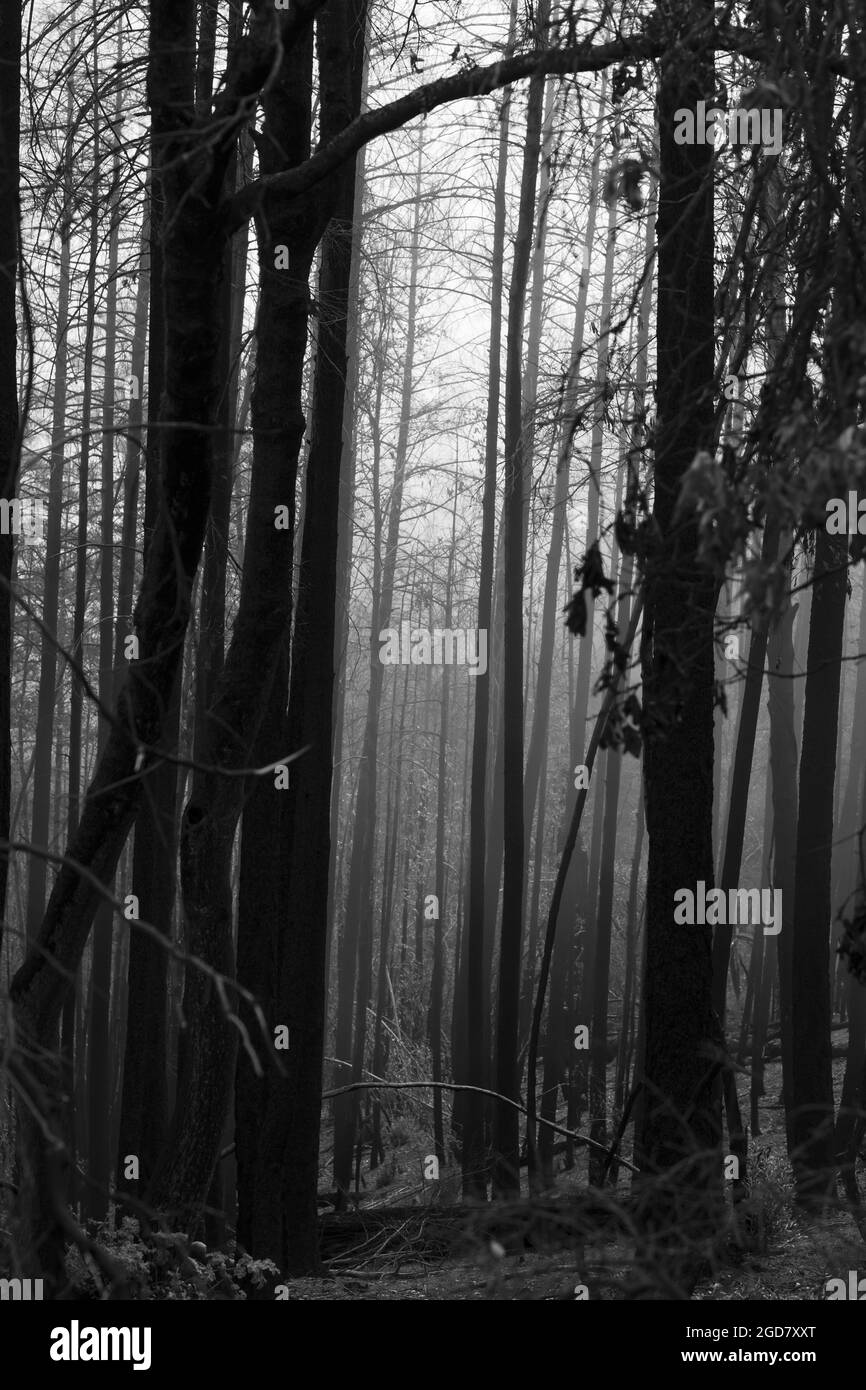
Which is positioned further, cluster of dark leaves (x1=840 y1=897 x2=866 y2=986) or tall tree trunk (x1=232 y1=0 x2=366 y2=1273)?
tall tree trunk (x1=232 y1=0 x2=366 y2=1273)

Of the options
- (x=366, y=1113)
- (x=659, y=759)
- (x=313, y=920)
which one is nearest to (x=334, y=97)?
(x=659, y=759)

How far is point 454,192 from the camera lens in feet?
41.8

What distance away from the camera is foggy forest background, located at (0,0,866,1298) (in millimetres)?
2910

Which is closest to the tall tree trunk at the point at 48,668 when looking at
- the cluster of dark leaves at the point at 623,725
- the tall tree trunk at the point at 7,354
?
the tall tree trunk at the point at 7,354

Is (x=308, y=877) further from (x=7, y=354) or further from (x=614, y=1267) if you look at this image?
(x=7, y=354)

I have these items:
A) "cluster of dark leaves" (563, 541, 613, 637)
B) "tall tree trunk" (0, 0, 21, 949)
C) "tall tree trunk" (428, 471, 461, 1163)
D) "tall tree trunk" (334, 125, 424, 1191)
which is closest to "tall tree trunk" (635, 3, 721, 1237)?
"tall tree trunk" (0, 0, 21, 949)

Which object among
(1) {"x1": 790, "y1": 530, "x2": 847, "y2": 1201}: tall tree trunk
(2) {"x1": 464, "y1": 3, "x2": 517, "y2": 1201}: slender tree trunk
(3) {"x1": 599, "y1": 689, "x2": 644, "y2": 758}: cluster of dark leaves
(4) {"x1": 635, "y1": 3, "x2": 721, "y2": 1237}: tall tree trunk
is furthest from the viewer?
(2) {"x1": 464, "y1": 3, "x2": 517, "y2": 1201}: slender tree trunk

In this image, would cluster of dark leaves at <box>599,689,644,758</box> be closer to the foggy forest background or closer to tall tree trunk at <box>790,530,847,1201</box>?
the foggy forest background

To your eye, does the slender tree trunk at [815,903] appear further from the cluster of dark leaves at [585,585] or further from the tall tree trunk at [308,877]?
the cluster of dark leaves at [585,585]
